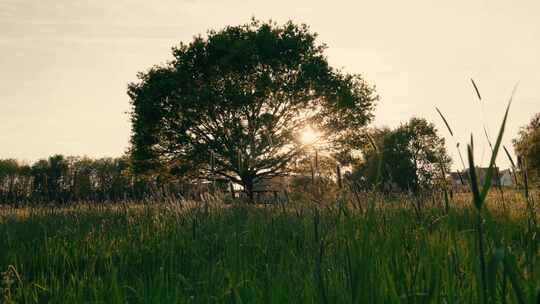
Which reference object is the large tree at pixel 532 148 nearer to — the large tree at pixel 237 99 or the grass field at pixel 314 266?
the large tree at pixel 237 99

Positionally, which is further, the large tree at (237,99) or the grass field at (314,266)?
the large tree at (237,99)

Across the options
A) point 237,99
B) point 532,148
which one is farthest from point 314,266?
point 532,148

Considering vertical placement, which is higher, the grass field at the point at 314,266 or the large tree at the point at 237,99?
the large tree at the point at 237,99

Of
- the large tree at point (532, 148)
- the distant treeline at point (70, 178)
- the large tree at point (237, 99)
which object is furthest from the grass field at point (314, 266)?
the large tree at point (532, 148)

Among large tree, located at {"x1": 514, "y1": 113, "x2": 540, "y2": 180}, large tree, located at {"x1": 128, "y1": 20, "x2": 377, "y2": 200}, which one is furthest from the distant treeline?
large tree, located at {"x1": 514, "y1": 113, "x2": 540, "y2": 180}

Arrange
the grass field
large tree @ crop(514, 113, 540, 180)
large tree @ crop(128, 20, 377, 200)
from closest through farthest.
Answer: the grass field → large tree @ crop(128, 20, 377, 200) → large tree @ crop(514, 113, 540, 180)

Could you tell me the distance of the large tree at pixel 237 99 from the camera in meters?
29.7

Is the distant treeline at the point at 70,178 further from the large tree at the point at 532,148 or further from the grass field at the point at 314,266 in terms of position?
the large tree at the point at 532,148

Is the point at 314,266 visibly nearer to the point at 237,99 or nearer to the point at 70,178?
the point at 70,178

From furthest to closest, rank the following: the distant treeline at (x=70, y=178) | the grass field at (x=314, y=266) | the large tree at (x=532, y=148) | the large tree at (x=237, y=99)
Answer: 1. the large tree at (x=532, y=148)
2. the large tree at (x=237, y=99)
3. the distant treeline at (x=70, y=178)
4. the grass field at (x=314, y=266)

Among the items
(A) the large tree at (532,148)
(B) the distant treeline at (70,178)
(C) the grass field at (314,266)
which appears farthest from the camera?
(A) the large tree at (532,148)

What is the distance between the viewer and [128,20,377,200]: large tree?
1169 inches

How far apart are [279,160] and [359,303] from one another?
2971 centimetres

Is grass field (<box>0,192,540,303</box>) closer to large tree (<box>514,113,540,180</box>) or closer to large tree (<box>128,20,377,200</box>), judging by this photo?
large tree (<box>128,20,377,200</box>)
